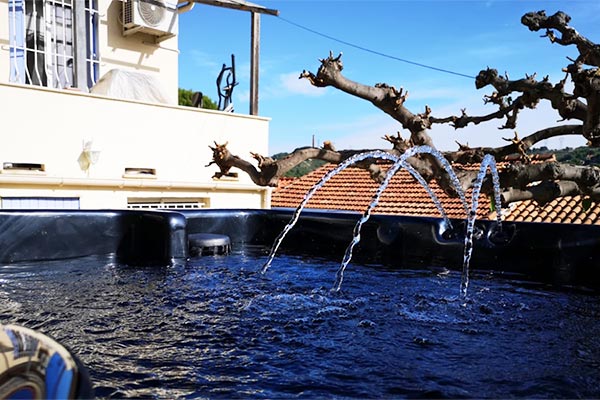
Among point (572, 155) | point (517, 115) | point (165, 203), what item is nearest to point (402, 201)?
point (572, 155)

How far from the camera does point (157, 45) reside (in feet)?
26.5

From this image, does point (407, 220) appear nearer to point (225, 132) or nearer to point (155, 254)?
point (155, 254)

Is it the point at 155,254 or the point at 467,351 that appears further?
the point at 155,254

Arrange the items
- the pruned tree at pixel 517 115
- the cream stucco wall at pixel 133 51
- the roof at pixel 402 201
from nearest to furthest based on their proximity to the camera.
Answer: the pruned tree at pixel 517 115 < the cream stucco wall at pixel 133 51 < the roof at pixel 402 201

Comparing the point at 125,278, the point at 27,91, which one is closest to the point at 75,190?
the point at 27,91

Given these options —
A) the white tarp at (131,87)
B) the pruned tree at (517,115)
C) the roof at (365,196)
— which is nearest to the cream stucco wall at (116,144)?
the white tarp at (131,87)

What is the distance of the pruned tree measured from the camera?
3.85 meters

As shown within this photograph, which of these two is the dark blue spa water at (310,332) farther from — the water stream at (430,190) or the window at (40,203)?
the window at (40,203)

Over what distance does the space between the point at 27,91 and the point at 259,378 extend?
5380 mm

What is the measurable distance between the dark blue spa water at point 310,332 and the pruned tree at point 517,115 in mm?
1080

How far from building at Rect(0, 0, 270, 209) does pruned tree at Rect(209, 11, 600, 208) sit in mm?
3269

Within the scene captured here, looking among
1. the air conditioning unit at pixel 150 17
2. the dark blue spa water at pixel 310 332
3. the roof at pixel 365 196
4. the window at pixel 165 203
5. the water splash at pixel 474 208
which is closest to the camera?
the dark blue spa water at pixel 310 332

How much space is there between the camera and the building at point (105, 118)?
19.1 feet

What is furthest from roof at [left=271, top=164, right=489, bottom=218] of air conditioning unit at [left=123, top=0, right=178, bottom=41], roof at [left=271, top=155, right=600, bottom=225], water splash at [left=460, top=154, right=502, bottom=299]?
water splash at [left=460, top=154, right=502, bottom=299]
